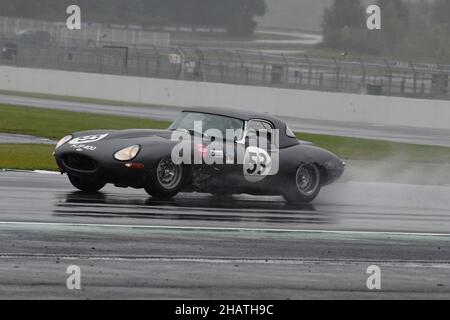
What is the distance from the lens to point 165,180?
12414 millimetres

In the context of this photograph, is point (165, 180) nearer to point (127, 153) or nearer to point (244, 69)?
point (127, 153)

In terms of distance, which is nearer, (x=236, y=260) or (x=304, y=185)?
(x=236, y=260)

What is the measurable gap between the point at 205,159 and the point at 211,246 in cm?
318

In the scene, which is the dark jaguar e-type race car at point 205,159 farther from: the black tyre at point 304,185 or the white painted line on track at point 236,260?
the white painted line on track at point 236,260

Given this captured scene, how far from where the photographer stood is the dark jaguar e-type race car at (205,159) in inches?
476

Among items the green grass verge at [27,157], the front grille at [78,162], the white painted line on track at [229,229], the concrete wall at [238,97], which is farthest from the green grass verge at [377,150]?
the white painted line on track at [229,229]

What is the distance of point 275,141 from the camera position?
1338 cm

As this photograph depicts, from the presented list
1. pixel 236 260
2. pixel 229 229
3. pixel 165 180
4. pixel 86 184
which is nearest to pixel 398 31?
pixel 86 184

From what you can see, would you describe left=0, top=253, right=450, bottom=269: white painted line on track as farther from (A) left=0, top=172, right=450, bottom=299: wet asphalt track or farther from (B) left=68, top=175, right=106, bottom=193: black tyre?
(B) left=68, top=175, right=106, bottom=193: black tyre

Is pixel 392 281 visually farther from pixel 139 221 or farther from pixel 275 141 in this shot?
pixel 275 141

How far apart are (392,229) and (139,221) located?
2.83 meters

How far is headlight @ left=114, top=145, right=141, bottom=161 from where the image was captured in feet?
39.4

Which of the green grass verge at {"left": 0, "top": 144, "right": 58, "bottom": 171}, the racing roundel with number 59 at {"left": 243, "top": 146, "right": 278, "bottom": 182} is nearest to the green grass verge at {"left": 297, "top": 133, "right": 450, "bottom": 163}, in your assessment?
the green grass verge at {"left": 0, "top": 144, "right": 58, "bottom": 171}
